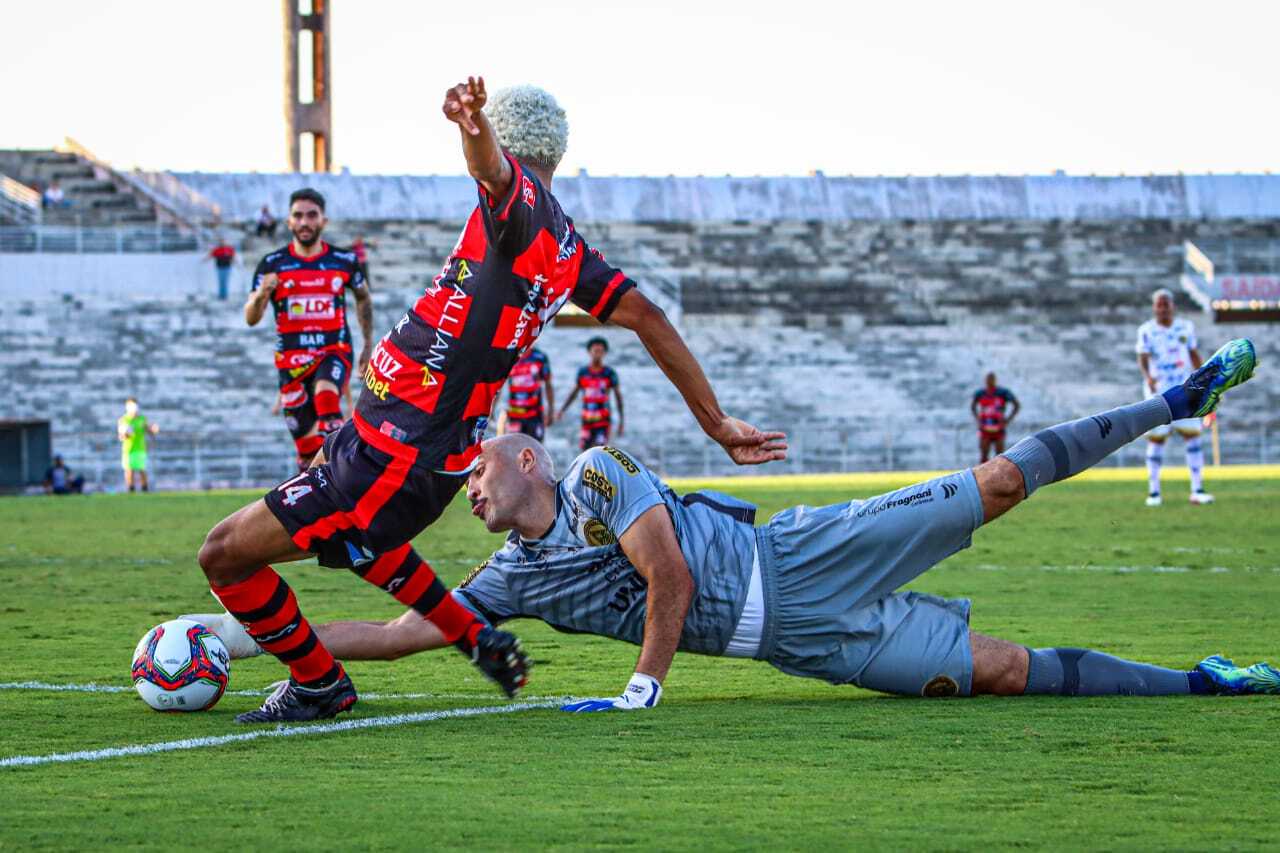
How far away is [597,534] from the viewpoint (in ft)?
18.6

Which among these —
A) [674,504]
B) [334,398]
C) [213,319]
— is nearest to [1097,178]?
[213,319]

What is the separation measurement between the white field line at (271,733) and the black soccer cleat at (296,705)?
0.10 meters

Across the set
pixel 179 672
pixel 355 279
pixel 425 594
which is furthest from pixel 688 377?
pixel 355 279

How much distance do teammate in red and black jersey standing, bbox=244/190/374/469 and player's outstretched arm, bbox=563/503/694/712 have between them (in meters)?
8.48

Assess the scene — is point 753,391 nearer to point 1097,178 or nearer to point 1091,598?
point 1097,178

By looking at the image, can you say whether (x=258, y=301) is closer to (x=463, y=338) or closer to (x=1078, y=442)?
(x=463, y=338)

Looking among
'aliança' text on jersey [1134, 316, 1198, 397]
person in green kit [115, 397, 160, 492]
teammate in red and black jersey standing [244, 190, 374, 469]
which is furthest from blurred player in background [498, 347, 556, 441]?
person in green kit [115, 397, 160, 492]

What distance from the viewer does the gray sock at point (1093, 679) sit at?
580cm

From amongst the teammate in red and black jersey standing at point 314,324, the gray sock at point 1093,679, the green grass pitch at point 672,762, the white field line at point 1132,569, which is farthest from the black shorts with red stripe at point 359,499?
the teammate in red and black jersey standing at point 314,324

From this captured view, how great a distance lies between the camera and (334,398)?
1396 centimetres

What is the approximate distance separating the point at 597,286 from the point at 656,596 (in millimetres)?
912

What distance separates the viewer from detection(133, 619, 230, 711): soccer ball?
5.75m

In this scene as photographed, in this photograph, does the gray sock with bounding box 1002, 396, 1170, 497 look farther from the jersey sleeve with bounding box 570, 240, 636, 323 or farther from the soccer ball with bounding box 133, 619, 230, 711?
the soccer ball with bounding box 133, 619, 230, 711

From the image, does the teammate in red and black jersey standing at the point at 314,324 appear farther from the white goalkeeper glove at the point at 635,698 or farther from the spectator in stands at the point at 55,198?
the spectator in stands at the point at 55,198
